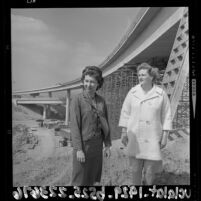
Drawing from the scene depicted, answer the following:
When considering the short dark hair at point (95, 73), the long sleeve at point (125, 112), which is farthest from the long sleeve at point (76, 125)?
the long sleeve at point (125, 112)

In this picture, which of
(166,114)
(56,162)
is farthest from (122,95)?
A: (56,162)

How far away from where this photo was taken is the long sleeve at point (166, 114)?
10.3ft

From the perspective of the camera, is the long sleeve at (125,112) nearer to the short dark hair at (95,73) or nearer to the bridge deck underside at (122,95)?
the bridge deck underside at (122,95)

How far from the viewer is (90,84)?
10.2 feet

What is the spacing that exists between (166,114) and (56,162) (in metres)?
1.31

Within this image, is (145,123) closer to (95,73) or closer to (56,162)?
(95,73)

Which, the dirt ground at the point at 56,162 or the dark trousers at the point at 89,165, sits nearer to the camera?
the dark trousers at the point at 89,165

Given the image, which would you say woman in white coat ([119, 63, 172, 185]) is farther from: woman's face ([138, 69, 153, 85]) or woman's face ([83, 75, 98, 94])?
woman's face ([83, 75, 98, 94])

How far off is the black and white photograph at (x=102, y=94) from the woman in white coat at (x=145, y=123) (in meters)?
0.01

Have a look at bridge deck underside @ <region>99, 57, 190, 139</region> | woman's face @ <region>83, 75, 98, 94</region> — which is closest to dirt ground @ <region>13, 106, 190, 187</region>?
bridge deck underside @ <region>99, 57, 190, 139</region>

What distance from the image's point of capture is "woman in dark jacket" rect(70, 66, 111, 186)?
3.06 metres

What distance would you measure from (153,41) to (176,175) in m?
1.51
